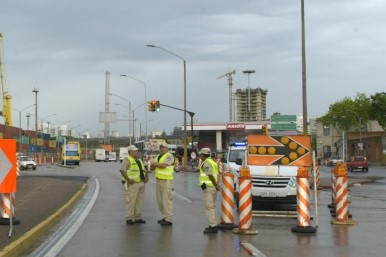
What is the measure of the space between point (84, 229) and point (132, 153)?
2.25 m

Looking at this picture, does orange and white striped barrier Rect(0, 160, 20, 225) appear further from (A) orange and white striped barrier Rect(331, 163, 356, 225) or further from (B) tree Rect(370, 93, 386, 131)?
(B) tree Rect(370, 93, 386, 131)

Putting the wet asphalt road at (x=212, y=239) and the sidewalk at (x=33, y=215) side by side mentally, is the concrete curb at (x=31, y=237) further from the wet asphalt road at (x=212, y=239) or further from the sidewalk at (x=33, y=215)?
the wet asphalt road at (x=212, y=239)

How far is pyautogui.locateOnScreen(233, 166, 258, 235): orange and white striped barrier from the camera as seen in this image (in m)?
11.9

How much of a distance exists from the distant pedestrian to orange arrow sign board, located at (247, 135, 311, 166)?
12.7ft

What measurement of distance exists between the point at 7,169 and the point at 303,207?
6196 mm

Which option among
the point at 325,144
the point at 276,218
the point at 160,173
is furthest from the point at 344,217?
the point at 325,144

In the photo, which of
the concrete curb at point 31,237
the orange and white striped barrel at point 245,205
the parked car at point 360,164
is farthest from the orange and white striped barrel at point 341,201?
the parked car at point 360,164

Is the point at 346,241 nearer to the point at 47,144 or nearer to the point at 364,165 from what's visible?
the point at 364,165

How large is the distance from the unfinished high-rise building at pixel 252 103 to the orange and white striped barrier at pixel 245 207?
164354 mm

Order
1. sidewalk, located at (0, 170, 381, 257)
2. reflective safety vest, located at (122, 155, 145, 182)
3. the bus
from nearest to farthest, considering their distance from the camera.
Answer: sidewalk, located at (0, 170, 381, 257) → reflective safety vest, located at (122, 155, 145, 182) → the bus

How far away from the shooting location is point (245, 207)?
473 inches

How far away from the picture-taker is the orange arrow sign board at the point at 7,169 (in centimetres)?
1073

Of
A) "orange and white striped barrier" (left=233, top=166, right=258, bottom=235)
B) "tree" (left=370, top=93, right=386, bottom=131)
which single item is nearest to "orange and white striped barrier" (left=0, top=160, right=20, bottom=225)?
"orange and white striped barrier" (left=233, top=166, right=258, bottom=235)

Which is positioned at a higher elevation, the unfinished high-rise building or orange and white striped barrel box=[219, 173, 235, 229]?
the unfinished high-rise building
